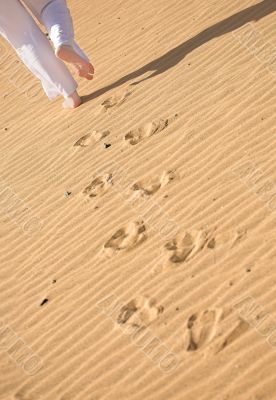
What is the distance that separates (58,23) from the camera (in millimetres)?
5980

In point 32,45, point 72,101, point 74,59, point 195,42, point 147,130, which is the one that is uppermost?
point 32,45

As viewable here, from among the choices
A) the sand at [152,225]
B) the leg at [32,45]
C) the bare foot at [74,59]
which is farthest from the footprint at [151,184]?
the leg at [32,45]

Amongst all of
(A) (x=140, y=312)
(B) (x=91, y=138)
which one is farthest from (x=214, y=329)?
(B) (x=91, y=138)

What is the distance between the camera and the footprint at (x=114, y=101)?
648cm

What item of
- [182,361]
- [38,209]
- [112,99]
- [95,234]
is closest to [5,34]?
[112,99]

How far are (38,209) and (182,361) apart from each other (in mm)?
A: 2441

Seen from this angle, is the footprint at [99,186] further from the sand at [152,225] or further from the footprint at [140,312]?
the footprint at [140,312]

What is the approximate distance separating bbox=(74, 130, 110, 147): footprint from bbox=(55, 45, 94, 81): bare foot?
2.24 ft

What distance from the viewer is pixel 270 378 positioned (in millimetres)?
3357

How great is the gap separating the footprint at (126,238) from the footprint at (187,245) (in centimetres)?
30

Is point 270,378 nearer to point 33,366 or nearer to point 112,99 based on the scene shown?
point 33,366

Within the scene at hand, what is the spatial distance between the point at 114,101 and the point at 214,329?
3417 mm

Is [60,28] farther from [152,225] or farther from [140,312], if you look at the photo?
[140,312]

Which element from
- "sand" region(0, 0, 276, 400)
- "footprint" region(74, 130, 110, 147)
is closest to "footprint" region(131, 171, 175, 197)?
"sand" region(0, 0, 276, 400)
